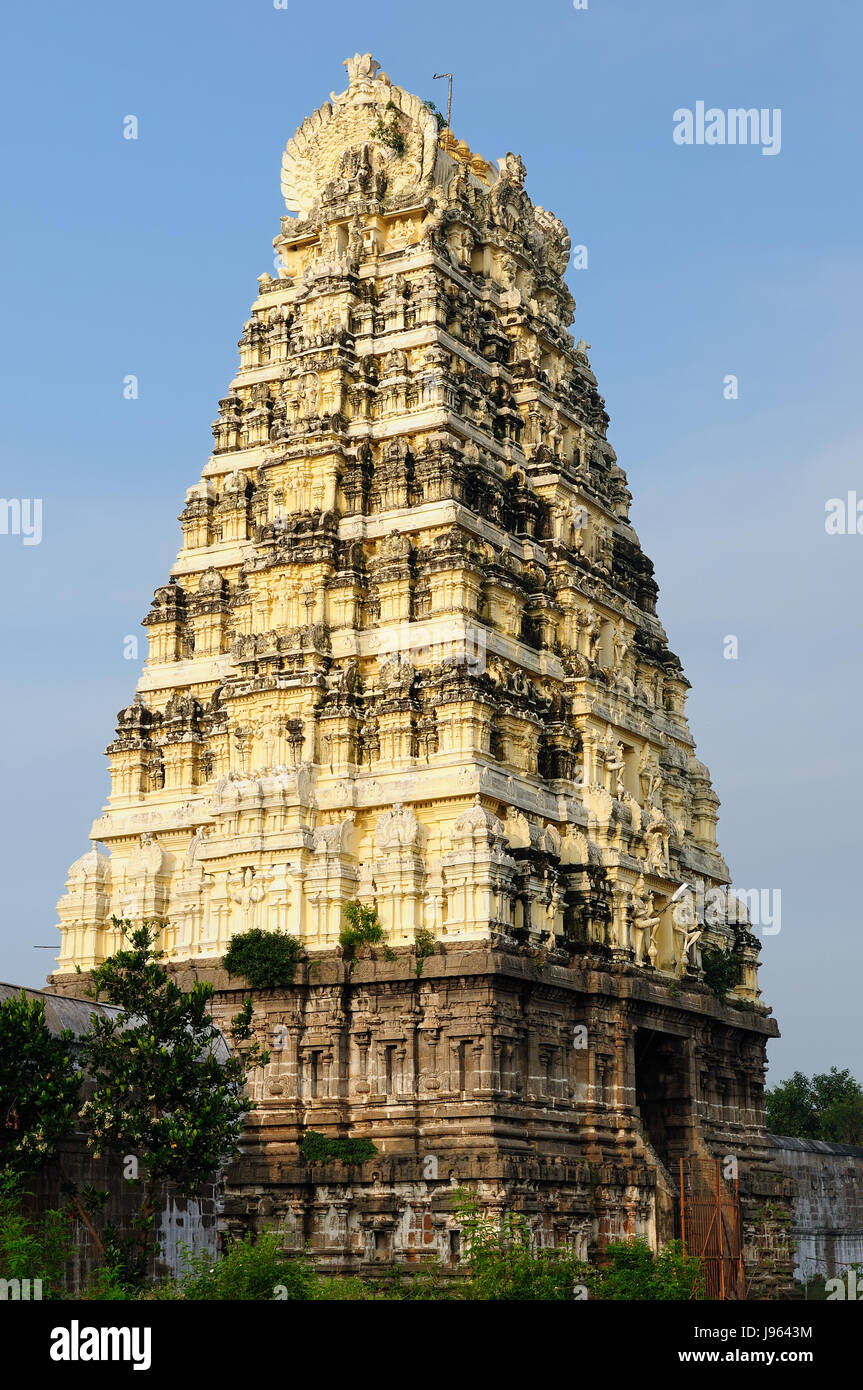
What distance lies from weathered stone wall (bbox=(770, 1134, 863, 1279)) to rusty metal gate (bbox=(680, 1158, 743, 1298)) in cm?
999

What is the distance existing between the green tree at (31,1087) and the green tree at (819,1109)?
61690 millimetres

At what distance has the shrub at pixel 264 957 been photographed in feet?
127

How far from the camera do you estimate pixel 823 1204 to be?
57.7 m

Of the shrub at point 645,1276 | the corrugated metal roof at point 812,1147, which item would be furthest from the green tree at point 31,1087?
the corrugated metal roof at point 812,1147

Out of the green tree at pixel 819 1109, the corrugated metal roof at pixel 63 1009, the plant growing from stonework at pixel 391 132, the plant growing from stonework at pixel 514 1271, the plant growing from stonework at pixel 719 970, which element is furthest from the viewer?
the green tree at pixel 819 1109

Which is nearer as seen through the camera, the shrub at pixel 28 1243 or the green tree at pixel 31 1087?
the shrub at pixel 28 1243

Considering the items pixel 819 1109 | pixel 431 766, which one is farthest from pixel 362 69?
pixel 819 1109

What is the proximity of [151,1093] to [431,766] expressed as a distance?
12248mm

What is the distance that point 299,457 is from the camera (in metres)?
45.3

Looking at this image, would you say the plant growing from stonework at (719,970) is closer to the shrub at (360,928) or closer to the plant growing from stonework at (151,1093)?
the shrub at (360,928)

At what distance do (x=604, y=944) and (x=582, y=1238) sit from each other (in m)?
7.15

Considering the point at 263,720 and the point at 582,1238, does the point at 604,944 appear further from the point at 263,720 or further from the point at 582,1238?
the point at 263,720

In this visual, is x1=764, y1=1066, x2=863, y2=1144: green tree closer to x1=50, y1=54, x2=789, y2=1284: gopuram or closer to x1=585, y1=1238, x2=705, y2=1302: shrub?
x1=50, y1=54, x2=789, y2=1284: gopuram
